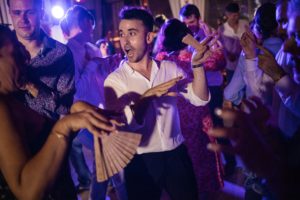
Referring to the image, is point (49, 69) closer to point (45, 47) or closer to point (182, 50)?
point (45, 47)

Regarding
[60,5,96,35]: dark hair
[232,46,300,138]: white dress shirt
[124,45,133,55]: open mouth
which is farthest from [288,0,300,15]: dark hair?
[60,5,96,35]: dark hair

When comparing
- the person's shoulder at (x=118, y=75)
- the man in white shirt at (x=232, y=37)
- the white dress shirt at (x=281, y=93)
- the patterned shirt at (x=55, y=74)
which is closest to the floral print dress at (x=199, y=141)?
the white dress shirt at (x=281, y=93)

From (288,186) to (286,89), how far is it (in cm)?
94

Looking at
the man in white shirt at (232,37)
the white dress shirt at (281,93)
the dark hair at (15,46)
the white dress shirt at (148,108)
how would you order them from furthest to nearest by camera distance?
1. the man in white shirt at (232,37)
2. the white dress shirt at (148,108)
3. the white dress shirt at (281,93)
4. the dark hair at (15,46)

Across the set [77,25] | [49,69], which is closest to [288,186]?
[49,69]

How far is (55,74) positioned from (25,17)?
1.55 ft

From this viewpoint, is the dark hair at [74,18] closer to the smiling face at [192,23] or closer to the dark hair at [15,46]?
the smiling face at [192,23]

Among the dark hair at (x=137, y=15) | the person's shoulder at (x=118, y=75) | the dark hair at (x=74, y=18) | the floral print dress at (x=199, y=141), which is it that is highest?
the dark hair at (x=137, y=15)

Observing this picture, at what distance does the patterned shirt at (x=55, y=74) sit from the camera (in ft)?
6.55

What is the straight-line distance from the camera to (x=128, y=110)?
1.84 metres

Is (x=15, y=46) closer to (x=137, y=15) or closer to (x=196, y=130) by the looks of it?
(x=137, y=15)

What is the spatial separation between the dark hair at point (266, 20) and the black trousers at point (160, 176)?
1314 mm

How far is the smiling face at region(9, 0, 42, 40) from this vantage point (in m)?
2.11

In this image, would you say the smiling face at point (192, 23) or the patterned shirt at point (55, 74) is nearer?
the patterned shirt at point (55, 74)
